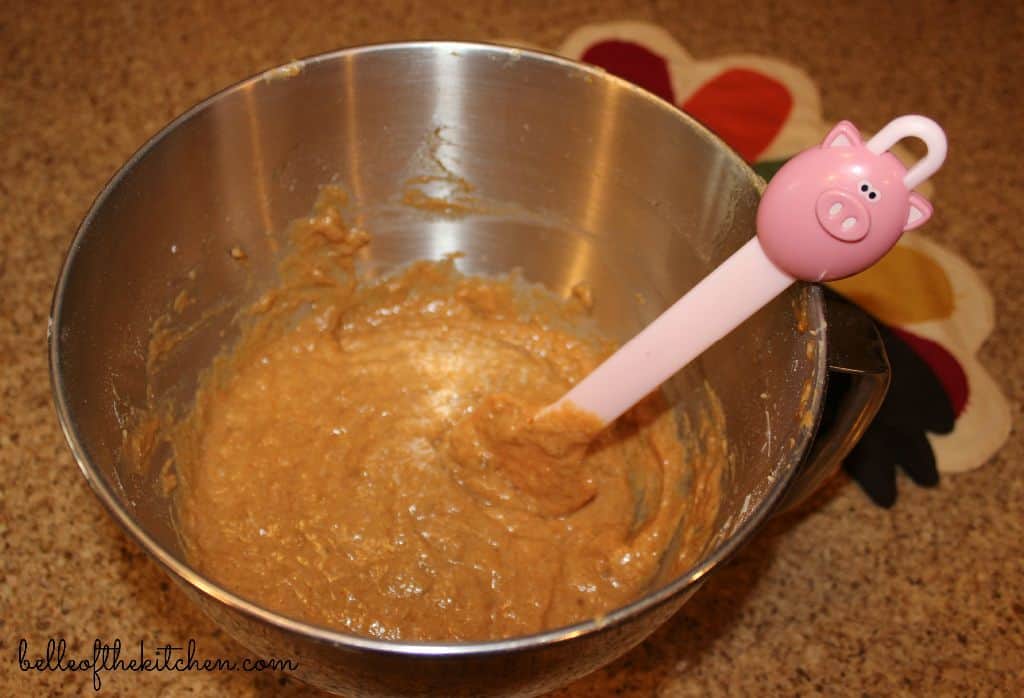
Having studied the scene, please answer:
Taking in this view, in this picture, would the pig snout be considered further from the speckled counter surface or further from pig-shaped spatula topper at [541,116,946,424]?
the speckled counter surface

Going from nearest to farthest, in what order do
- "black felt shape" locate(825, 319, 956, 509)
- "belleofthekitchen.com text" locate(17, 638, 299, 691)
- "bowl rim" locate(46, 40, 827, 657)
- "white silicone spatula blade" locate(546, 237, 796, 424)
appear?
"bowl rim" locate(46, 40, 827, 657) → "white silicone spatula blade" locate(546, 237, 796, 424) → "belleofthekitchen.com text" locate(17, 638, 299, 691) → "black felt shape" locate(825, 319, 956, 509)

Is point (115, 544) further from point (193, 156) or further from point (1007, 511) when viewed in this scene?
point (1007, 511)

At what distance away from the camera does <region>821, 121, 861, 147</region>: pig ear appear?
796 millimetres

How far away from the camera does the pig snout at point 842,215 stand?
0.78m

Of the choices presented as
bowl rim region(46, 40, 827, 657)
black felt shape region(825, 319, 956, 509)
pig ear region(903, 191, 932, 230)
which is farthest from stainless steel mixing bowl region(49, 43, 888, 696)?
black felt shape region(825, 319, 956, 509)

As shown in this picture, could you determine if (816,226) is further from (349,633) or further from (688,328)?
(349,633)

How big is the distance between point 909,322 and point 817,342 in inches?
21.1

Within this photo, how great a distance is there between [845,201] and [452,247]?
2.14 feet

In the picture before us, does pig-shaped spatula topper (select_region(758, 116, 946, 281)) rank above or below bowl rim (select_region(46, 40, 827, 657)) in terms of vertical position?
above

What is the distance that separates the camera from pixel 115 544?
1138mm

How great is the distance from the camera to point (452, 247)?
133 cm

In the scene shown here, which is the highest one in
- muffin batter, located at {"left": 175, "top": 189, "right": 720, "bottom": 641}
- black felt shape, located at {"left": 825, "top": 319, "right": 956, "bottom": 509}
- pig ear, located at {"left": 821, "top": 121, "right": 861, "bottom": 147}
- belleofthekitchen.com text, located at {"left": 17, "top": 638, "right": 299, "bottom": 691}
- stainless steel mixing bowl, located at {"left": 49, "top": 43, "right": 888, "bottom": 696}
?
pig ear, located at {"left": 821, "top": 121, "right": 861, "bottom": 147}

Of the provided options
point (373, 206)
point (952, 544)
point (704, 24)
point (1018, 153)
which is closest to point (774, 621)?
point (952, 544)

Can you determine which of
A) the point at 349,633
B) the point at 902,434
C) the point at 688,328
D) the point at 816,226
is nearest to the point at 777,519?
the point at 902,434
